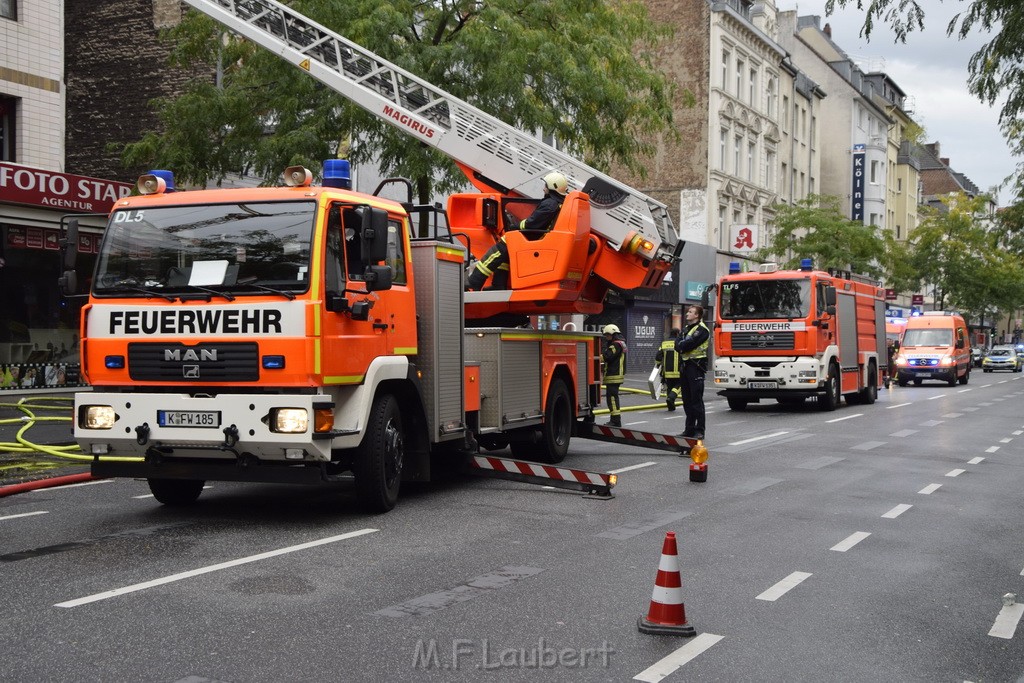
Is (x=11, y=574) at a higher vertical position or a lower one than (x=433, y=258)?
lower

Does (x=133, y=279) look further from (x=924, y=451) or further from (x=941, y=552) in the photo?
(x=924, y=451)

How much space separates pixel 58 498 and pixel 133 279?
262 centimetres

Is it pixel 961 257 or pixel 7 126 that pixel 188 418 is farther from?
pixel 961 257

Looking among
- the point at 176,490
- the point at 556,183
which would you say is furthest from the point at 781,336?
the point at 176,490

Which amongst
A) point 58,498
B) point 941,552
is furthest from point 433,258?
point 941,552

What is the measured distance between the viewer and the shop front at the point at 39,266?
20016 mm

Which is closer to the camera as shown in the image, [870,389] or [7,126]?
[7,126]

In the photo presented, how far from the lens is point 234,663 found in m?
5.15

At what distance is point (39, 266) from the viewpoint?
71.7ft

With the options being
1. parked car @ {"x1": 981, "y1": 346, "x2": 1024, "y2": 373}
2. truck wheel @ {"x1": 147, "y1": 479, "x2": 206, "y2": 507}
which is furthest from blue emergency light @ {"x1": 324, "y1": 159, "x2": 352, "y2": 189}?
parked car @ {"x1": 981, "y1": 346, "x2": 1024, "y2": 373}

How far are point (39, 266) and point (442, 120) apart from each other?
11041 mm

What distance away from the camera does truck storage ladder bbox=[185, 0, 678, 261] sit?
1326cm

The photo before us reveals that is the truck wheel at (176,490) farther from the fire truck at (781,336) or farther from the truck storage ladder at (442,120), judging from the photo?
the fire truck at (781,336)

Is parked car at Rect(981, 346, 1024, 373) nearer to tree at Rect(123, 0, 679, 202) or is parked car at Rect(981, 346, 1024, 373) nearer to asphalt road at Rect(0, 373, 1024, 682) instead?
tree at Rect(123, 0, 679, 202)
